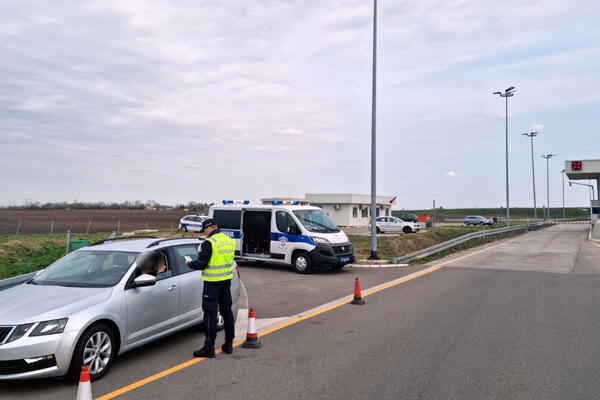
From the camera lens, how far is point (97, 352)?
17.8ft

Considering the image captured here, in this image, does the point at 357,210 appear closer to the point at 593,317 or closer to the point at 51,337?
the point at 593,317

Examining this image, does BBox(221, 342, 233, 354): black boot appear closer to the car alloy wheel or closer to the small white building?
the car alloy wheel

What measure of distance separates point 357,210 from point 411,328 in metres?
46.1

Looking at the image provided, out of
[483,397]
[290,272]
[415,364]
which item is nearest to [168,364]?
[415,364]

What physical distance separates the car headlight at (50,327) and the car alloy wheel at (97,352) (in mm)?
358

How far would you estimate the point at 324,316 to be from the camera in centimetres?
894

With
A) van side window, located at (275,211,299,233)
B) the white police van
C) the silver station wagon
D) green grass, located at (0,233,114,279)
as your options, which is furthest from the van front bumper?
green grass, located at (0,233,114,279)

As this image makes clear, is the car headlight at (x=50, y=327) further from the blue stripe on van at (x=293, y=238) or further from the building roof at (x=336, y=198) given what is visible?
the building roof at (x=336, y=198)

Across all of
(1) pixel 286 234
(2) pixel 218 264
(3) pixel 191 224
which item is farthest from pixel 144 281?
(3) pixel 191 224

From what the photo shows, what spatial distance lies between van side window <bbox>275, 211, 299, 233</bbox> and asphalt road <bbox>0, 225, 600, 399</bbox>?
416 centimetres

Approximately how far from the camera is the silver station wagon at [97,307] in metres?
4.91

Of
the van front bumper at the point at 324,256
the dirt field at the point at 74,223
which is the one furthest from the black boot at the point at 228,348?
the dirt field at the point at 74,223

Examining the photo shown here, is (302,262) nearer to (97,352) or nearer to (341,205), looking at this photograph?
(97,352)

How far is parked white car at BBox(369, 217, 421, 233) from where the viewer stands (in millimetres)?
41112
